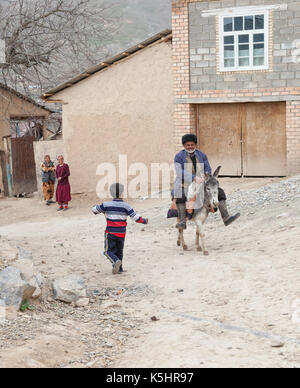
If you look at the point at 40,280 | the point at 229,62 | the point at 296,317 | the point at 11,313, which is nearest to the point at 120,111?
the point at 229,62

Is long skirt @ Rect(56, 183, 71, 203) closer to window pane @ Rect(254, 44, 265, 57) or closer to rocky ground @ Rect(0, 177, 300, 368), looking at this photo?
rocky ground @ Rect(0, 177, 300, 368)

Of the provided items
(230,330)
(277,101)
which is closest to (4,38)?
(277,101)

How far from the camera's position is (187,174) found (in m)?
9.60

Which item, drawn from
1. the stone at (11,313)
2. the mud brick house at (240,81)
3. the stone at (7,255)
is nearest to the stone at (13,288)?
the stone at (11,313)

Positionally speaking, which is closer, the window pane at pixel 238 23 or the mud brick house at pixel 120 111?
the window pane at pixel 238 23

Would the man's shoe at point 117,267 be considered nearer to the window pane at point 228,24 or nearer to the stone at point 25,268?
the stone at point 25,268

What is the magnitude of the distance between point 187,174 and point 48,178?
9.38m

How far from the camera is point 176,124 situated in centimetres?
1719

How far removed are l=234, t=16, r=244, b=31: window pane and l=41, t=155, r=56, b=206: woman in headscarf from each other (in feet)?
22.3

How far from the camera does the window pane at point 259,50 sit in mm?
16094

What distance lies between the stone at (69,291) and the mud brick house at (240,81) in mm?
10227

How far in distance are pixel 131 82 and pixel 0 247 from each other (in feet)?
33.9
